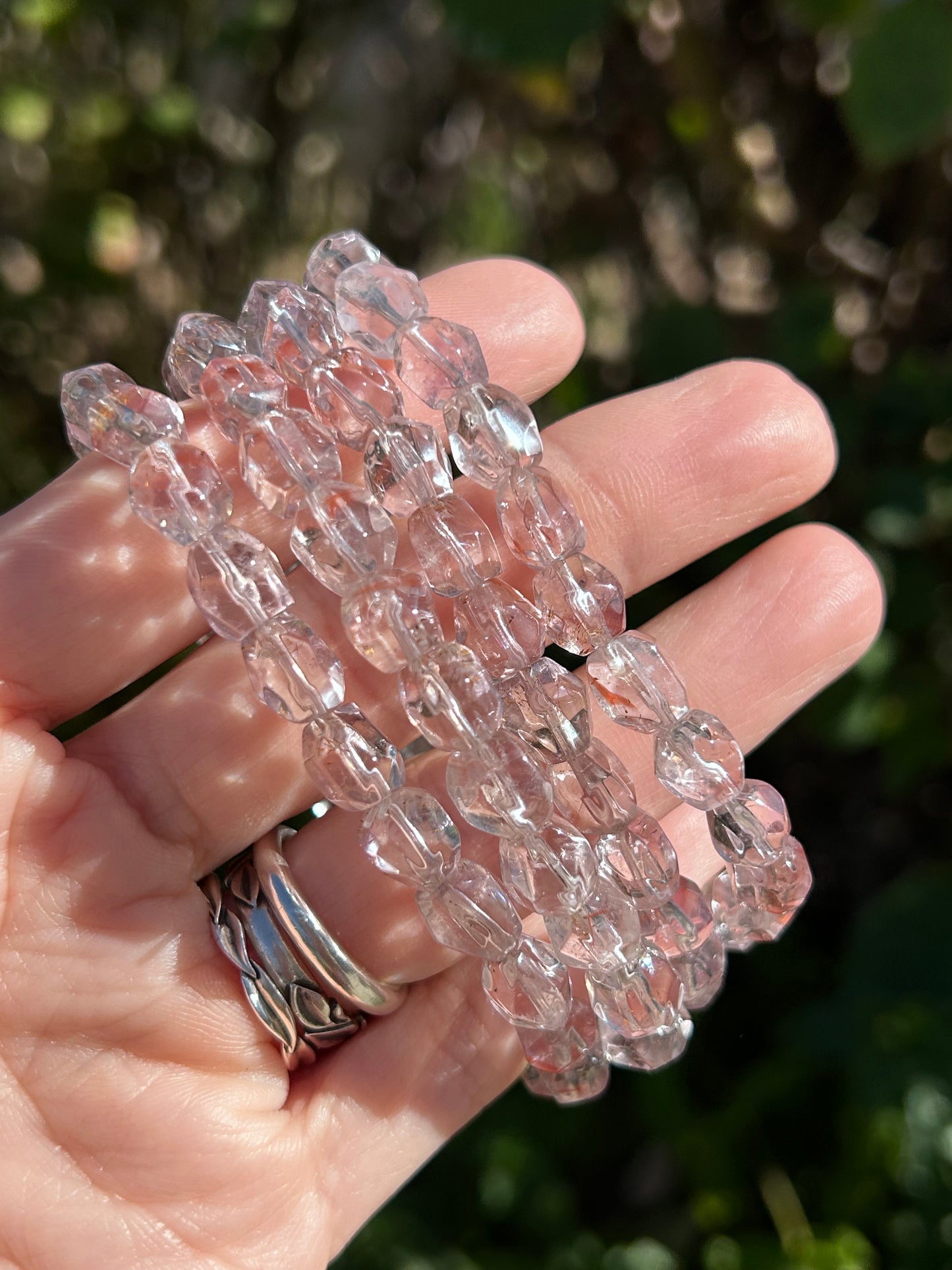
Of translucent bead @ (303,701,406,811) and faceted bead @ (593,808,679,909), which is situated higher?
translucent bead @ (303,701,406,811)

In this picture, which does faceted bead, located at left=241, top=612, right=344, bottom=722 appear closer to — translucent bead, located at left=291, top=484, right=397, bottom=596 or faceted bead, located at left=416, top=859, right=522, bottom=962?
translucent bead, located at left=291, top=484, right=397, bottom=596

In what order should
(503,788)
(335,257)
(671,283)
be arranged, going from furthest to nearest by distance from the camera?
(671,283) < (335,257) < (503,788)

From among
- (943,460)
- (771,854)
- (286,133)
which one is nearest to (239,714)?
(771,854)

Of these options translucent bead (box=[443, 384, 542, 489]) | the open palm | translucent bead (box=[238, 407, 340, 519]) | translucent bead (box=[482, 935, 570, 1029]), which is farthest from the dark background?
translucent bead (box=[238, 407, 340, 519])

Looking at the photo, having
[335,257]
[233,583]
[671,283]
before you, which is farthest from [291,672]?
[671,283]

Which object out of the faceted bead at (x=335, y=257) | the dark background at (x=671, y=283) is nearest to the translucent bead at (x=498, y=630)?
the faceted bead at (x=335, y=257)

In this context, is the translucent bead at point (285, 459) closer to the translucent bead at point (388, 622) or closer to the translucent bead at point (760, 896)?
the translucent bead at point (388, 622)

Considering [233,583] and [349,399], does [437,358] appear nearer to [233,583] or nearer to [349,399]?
[349,399]
